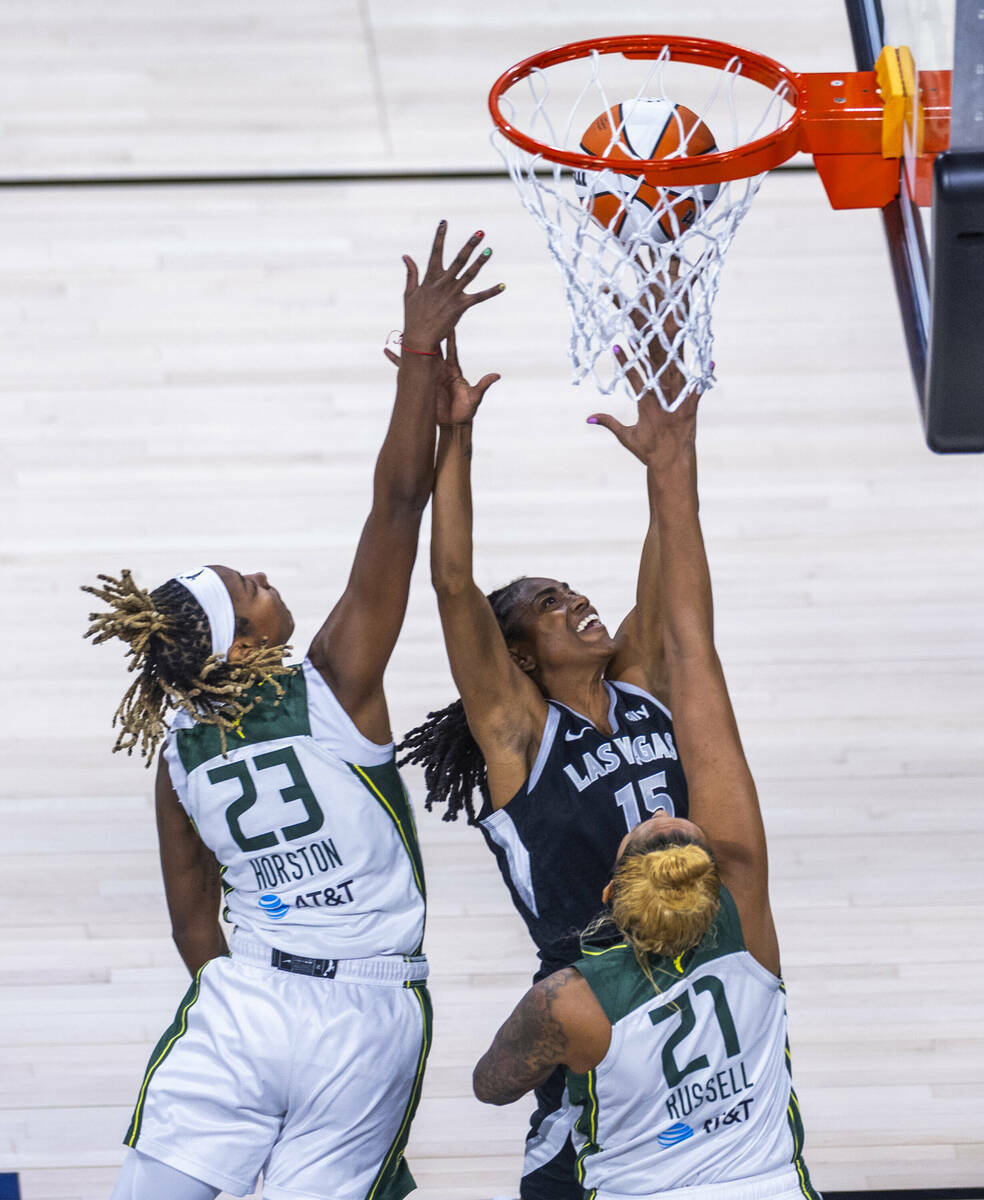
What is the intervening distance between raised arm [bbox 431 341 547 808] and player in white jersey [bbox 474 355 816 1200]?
1.10 feet

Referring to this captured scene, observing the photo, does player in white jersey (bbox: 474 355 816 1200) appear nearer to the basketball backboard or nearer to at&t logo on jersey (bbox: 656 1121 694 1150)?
at&t logo on jersey (bbox: 656 1121 694 1150)

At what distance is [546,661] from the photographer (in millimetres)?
2691

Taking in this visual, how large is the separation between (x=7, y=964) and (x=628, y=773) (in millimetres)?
2015

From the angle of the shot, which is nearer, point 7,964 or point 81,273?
point 7,964

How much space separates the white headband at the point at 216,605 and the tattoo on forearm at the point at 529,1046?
2.71 feet

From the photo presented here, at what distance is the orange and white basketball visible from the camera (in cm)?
250

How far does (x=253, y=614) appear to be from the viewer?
2605 mm

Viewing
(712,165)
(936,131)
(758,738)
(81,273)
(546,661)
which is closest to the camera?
(936,131)

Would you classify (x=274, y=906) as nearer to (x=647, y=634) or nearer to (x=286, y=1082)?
(x=286, y=1082)

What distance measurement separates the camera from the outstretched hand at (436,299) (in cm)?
244

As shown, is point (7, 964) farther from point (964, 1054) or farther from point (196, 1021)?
point (964, 1054)

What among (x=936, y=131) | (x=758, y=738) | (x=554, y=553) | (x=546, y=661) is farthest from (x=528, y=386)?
(x=936, y=131)

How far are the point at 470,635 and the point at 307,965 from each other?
653 millimetres

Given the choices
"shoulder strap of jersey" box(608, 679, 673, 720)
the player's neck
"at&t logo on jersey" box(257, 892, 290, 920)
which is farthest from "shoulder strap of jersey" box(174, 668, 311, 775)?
"shoulder strap of jersey" box(608, 679, 673, 720)
